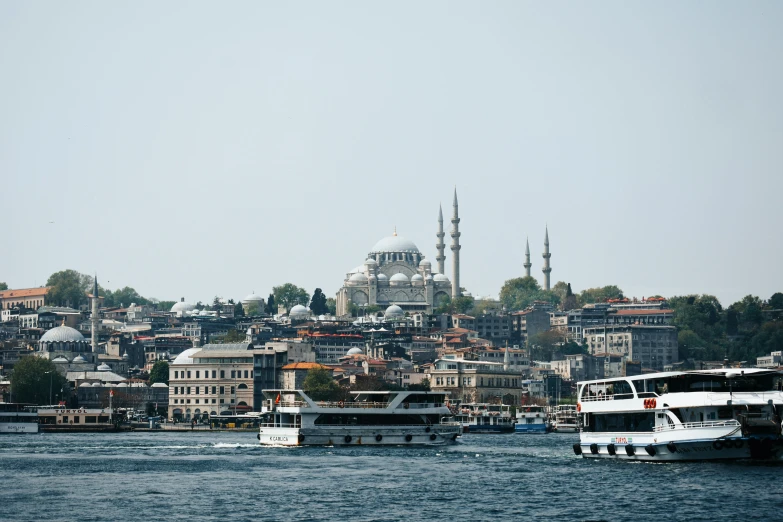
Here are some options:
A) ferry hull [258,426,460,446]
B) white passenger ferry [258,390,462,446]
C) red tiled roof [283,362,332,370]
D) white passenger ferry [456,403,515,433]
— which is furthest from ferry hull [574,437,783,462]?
red tiled roof [283,362,332,370]

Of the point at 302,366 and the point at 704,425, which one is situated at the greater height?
the point at 302,366

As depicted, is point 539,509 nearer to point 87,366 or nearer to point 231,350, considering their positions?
point 231,350

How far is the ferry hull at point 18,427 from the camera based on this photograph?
348 feet

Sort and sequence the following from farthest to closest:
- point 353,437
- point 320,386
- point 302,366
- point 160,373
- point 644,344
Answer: point 644,344 → point 160,373 → point 302,366 → point 320,386 → point 353,437

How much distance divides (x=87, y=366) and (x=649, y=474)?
115506 mm

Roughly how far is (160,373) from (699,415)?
101 meters

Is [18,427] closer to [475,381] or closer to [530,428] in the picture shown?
[530,428]

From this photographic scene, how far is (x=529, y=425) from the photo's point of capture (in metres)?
113

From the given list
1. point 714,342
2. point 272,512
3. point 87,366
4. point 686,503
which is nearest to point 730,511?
point 686,503

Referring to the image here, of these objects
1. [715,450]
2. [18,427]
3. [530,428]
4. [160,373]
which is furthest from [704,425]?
[160,373]

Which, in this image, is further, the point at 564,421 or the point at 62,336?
the point at 62,336

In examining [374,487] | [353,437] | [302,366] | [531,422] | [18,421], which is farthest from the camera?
[302,366]

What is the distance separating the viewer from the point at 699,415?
55.0 m

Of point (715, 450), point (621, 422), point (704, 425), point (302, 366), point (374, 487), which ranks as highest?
point (302, 366)
